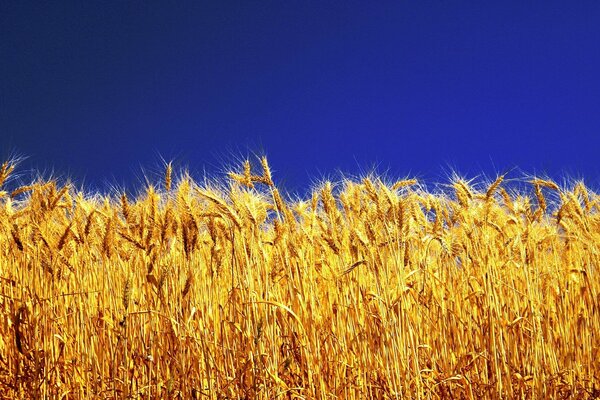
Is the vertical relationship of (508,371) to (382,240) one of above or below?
below

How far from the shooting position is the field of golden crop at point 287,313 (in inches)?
108

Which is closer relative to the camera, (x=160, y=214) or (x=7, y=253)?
(x=160, y=214)

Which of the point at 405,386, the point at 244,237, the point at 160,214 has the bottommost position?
the point at 405,386

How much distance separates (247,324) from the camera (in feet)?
8.92

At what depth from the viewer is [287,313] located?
3.05 metres

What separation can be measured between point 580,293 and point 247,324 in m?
2.18

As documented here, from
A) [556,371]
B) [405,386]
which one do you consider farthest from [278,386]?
[556,371]

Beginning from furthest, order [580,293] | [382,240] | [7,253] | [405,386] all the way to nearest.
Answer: [7,253], [580,293], [382,240], [405,386]

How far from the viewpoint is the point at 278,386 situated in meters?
2.69

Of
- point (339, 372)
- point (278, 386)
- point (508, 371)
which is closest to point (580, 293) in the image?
point (508, 371)

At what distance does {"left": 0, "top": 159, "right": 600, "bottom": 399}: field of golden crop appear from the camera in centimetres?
274

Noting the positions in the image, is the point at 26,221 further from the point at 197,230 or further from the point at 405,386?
the point at 405,386

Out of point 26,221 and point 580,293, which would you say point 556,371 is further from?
point 26,221

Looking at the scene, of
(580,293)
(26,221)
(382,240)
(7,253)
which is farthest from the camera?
(26,221)
